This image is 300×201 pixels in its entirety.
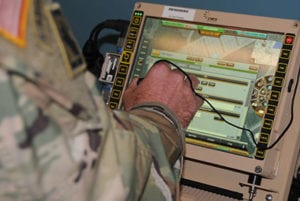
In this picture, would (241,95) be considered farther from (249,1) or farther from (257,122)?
(249,1)

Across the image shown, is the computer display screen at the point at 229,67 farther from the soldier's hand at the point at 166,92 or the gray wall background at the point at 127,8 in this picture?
the gray wall background at the point at 127,8

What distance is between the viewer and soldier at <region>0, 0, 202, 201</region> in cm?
43

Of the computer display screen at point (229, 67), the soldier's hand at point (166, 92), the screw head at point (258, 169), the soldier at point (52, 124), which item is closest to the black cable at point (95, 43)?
the computer display screen at point (229, 67)

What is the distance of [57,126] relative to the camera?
0.46m

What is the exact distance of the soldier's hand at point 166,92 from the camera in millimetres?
845

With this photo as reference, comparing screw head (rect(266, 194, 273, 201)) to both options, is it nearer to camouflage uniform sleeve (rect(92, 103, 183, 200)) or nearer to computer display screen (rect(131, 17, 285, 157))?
computer display screen (rect(131, 17, 285, 157))

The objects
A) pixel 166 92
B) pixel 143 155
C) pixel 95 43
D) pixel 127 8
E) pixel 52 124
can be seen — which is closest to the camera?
pixel 52 124

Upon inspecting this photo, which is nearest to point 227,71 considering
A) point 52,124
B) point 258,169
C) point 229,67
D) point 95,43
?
point 229,67

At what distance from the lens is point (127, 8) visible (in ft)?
4.78

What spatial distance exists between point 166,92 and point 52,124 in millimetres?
410

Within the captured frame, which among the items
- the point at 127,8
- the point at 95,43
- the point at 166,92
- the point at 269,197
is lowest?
the point at 269,197

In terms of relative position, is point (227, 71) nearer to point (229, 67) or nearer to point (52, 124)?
point (229, 67)

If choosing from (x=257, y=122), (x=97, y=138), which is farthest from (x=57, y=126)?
(x=257, y=122)

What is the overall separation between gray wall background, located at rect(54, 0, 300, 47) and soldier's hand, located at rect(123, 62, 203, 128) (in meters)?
0.39
